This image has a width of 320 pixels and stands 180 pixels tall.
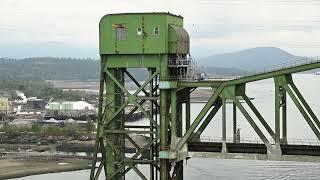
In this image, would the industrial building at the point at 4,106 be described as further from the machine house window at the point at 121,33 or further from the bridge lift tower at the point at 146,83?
the machine house window at the point at 121,33

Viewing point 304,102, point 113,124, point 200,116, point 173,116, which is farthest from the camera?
point 113,124

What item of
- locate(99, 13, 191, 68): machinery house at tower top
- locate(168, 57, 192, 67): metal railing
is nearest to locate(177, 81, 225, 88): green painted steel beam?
locate(168, 57, 192, 67): metal railing

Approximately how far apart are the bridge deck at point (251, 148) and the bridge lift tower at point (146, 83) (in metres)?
1.08

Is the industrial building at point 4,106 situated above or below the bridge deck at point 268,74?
below

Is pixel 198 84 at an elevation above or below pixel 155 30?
below

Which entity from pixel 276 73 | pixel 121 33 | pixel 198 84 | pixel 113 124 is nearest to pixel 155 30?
pixel 121 33

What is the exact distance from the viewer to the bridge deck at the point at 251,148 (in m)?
28.8

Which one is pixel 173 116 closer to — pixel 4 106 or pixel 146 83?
pixel 146 83

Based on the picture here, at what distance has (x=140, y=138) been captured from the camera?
9294 cm

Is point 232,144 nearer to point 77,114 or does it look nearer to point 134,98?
point 134,98

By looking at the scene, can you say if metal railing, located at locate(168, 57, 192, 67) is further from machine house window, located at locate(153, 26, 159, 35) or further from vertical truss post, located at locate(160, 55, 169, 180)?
machine house window, located at locate(153, 26, 159, 35)

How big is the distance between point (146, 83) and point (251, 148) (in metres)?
6.51

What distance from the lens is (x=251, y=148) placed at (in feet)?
98.1

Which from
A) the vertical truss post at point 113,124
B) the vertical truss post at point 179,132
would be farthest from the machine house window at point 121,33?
the vertical truss post at point 179,132
